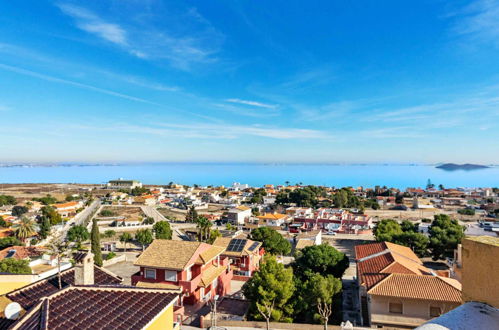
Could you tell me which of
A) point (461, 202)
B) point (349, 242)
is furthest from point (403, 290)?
point (461, 202)

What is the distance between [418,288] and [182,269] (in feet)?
36.3

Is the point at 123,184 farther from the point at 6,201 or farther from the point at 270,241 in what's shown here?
the point at 270,241

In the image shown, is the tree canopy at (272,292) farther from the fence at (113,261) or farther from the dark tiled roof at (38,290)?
the fence at (113,261)

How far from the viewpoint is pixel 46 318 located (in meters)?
5.54

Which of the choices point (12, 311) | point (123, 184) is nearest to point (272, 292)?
point (12, 311)

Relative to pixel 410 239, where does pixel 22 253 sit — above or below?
below

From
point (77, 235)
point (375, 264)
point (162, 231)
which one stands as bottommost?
point (77, 235)

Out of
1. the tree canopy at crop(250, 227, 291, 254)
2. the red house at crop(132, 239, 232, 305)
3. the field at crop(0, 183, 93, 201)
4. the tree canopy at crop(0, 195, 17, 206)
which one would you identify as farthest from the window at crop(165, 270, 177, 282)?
the field at crop(0, 183, 93, 201)

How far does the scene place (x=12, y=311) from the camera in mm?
6332

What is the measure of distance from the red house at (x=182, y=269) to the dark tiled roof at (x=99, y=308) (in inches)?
324

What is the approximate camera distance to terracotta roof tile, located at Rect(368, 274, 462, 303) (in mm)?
13328

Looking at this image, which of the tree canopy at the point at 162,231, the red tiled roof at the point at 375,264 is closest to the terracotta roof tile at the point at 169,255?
the red tiled roof at the point at 375,264

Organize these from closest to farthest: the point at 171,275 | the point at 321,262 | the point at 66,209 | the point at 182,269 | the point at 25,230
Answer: the point at 182,269, the point at 171,275, the point at 321,262, the point at 25,230, the point at 66,209

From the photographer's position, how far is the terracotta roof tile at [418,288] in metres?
13.3
